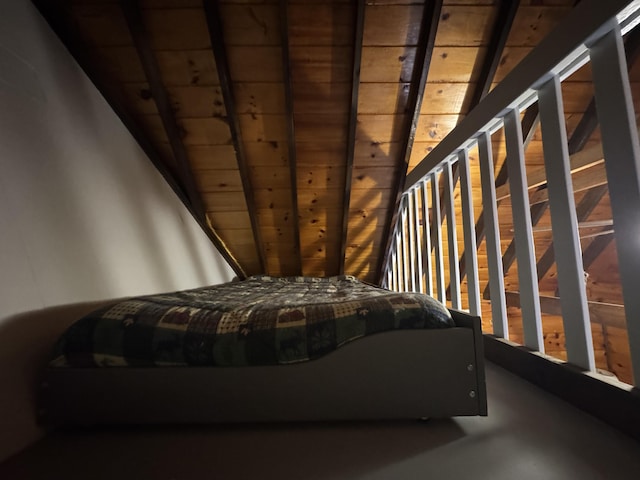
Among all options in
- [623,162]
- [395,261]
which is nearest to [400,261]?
[395,261]

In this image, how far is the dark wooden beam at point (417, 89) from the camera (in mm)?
1878

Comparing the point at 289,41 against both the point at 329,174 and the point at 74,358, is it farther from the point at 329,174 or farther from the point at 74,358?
the point at 74,358

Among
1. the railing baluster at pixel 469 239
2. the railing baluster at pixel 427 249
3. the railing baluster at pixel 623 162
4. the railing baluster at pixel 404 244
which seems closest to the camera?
the railing baluster at pixel 623 162

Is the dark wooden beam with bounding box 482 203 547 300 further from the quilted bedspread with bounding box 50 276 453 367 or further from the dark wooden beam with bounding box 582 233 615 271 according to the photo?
the quilted bedspread with bounding box 50 276 453 367

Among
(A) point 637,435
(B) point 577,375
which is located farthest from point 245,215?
(A) point 637,435

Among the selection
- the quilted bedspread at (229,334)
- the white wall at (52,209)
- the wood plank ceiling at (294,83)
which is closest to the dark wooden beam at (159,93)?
the wood plank ceiling at (294,83)

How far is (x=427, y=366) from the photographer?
3.56 ft

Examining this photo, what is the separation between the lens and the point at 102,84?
Result: 204 centimetres

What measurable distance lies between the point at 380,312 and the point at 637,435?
2.61 feet

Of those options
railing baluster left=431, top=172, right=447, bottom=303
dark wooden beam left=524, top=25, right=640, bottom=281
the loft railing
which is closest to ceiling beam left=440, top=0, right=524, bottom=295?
dark wooden beam left=524, top=25, right=640, bottom=281

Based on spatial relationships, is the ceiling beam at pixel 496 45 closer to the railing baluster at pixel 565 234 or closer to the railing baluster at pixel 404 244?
the railing baluster at pixel 565 234

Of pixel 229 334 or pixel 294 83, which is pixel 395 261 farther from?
A: pixel 229 334

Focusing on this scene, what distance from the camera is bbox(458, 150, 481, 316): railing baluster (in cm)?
196

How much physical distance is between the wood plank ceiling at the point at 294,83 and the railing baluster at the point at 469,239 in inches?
22.7
